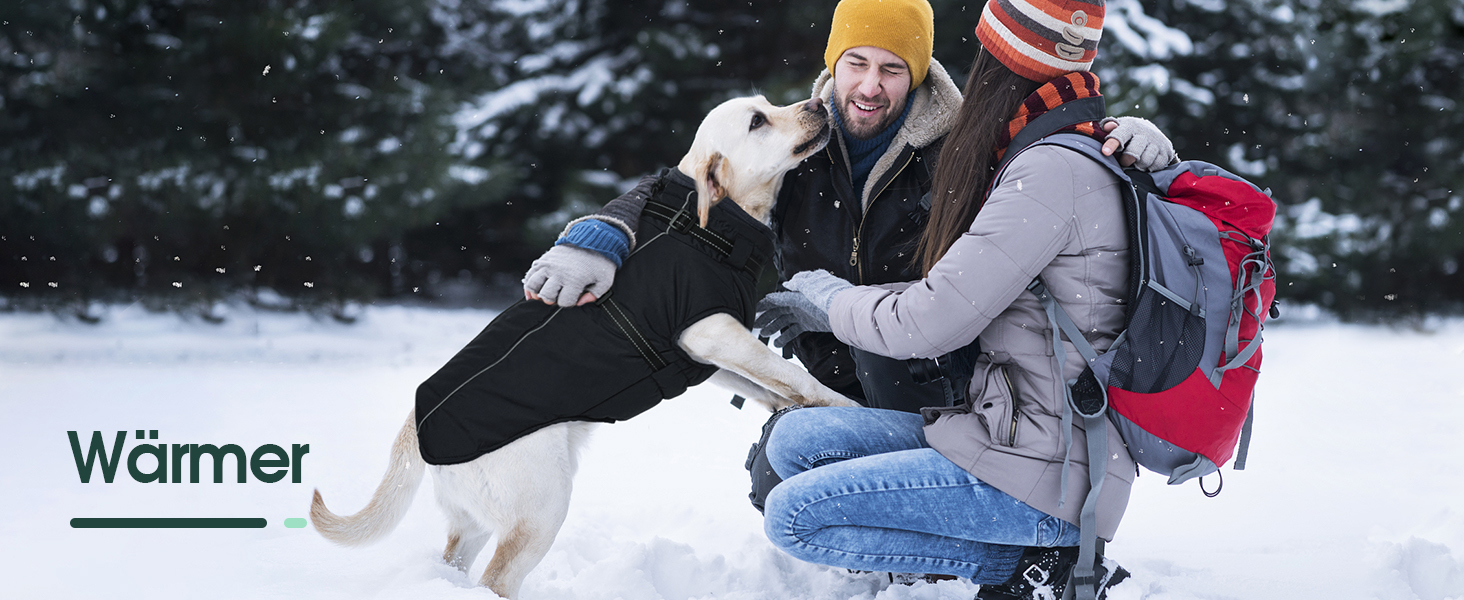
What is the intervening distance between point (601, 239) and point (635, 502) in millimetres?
1237

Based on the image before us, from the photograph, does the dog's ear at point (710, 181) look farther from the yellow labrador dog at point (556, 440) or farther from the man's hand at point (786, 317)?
the man's hand at point (786, 317)

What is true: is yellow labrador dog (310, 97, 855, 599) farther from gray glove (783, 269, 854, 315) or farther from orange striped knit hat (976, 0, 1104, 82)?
orange striped knit hat (976, 0, 1104, 82)

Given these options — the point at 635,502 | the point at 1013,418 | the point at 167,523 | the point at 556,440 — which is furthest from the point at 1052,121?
the point at 167,523

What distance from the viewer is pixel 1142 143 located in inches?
61.4

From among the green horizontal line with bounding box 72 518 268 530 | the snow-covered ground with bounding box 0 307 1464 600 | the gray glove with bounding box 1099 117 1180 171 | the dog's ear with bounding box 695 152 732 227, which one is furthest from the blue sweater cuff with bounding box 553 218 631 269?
the green horizontal line with bounding box 72 518 268 530

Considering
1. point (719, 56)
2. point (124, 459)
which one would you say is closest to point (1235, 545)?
point (124, 459)

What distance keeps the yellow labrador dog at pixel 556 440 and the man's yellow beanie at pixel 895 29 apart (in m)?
0.22

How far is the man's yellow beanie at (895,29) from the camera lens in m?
2.34

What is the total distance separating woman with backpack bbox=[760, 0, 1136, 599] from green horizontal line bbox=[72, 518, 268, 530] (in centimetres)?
201

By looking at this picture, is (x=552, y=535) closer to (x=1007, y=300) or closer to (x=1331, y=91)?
(x=1007, y=300)

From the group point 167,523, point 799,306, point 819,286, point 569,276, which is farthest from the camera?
point 167,523

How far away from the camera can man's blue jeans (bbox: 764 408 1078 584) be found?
1.61 metres

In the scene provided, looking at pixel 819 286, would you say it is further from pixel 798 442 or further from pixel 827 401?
pixel 827 401

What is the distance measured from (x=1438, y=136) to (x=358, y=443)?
8.73 meters
